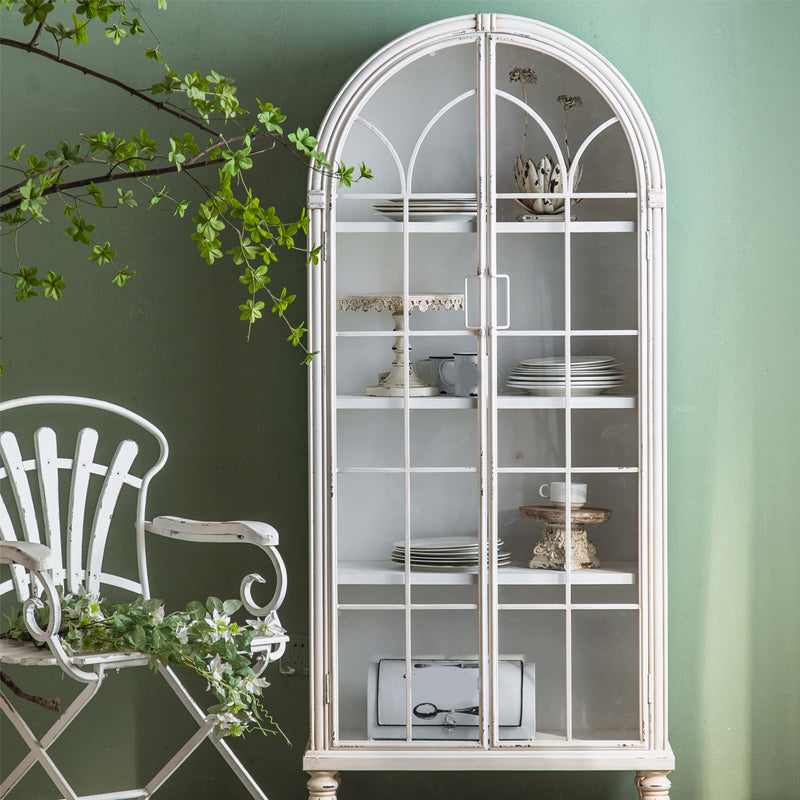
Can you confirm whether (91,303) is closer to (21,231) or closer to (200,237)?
(21,231)

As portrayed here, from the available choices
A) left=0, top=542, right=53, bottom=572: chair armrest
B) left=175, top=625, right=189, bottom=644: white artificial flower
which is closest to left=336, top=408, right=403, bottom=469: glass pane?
left=175, top=625, right=189, bottom=644: white artificial flower

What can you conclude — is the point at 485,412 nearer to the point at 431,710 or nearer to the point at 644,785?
the point at 431,710

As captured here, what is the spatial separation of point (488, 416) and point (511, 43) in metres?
1.00

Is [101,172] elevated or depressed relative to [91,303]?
elevated

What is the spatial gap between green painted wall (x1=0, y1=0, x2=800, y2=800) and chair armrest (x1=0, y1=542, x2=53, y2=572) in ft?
3.05

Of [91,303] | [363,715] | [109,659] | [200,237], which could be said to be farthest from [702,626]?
[91,303]

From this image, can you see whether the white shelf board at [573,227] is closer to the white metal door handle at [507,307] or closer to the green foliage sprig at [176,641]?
the white metal door handle at [507,307]

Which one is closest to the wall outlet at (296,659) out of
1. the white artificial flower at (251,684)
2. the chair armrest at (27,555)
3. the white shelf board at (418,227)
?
the white artificial flower at (251,684)

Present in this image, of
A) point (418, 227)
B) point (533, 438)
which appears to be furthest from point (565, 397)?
point (418, 227)

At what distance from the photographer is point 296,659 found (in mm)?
2689

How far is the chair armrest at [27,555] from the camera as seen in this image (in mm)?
1722

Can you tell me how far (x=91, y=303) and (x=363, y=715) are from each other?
1.50 meters

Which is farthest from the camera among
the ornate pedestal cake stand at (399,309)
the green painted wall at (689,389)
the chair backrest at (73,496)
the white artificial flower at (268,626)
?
the green painted wall at (689,389)

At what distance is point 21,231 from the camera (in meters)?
2.73
